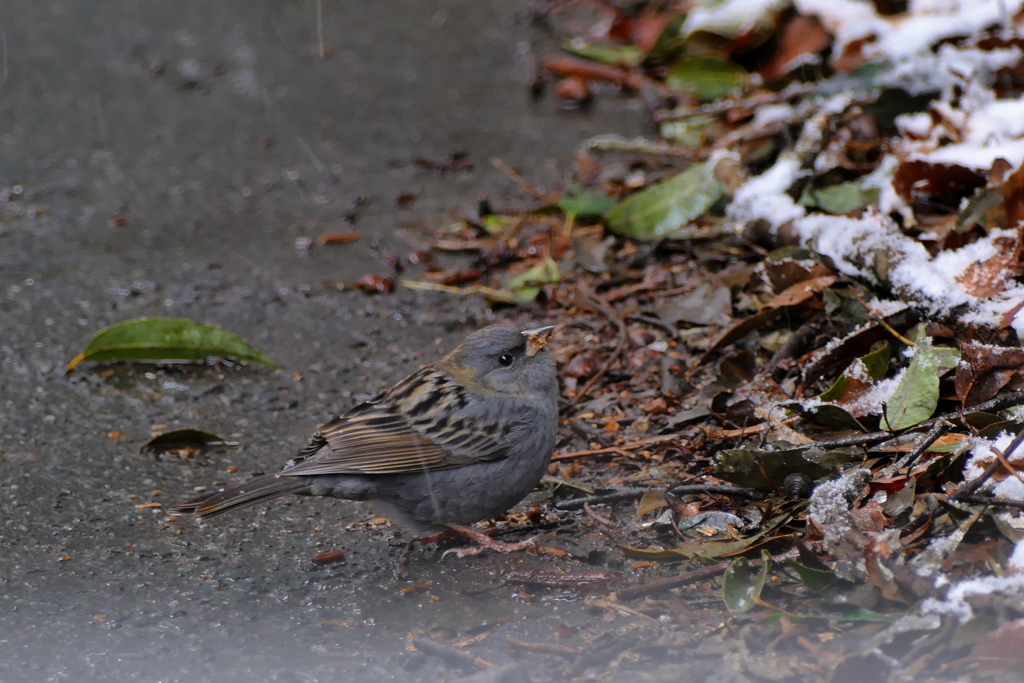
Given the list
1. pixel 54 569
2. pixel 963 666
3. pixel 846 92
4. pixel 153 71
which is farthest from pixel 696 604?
pixel 153 71

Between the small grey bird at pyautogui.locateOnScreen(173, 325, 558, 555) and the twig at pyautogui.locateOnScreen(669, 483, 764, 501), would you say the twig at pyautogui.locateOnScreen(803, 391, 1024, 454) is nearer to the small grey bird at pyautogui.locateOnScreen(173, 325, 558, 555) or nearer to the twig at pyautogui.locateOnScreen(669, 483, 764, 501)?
the twig at pyautogui.locateOnScreen(669, 483, 764, 501)

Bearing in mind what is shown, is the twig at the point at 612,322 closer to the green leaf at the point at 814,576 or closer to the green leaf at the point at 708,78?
the green leaf at the point at 814,576

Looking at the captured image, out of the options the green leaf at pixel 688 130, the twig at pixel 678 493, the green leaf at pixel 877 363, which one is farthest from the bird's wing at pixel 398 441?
the green leaf at pixel 688 130

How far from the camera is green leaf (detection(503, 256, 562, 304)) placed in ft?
16.5

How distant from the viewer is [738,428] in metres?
3.76

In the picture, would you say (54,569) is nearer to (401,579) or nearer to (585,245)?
(401,579)

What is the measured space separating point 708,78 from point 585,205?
5.02 feet

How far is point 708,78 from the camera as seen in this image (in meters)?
6.36

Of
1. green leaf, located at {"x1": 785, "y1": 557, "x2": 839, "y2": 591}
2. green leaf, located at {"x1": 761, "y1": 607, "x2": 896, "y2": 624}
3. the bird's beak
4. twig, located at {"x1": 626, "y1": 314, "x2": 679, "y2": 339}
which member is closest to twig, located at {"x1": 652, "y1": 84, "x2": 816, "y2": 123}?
twig, located at {"x1": 626, "y1": 314, "x2": 679, "y2": 339}

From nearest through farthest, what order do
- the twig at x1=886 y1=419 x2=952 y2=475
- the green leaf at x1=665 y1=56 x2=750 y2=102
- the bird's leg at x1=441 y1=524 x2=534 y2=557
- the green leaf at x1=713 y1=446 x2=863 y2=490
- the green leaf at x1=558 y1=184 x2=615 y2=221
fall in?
the twig at x1=886 y1=419 x2=952 y2=475
the green leaf at x1=713 y1=446 x2=863 y2=490
the bird's leg at x1=441 y1=524 x2=534 y2=557
the green leaf at x1=558 y1=184 x2=615 y2=221
the green leaf at x1=665 y1=56 x2=750 y2=102

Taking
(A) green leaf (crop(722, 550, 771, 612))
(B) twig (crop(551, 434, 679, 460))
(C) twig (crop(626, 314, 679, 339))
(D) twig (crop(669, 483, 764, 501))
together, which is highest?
(A) green leaf (crop(722, 550, 771, 612))

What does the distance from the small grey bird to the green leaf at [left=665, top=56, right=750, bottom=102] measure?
3.12 m

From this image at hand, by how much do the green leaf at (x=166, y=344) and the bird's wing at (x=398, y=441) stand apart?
103 centimetres

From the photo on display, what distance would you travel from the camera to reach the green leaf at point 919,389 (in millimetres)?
3312
